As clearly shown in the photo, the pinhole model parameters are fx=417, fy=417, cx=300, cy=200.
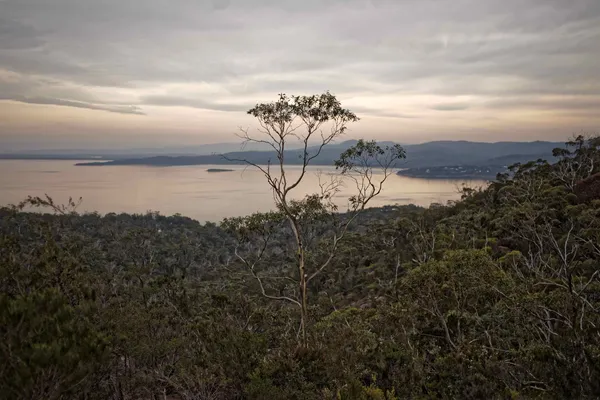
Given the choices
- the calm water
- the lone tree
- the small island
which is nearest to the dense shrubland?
the lone tree

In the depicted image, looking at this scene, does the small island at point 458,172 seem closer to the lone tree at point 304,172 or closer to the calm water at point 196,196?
the calm water at point 196,196

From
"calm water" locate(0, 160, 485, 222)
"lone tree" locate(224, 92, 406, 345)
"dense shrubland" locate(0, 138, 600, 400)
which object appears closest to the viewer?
"dense shrubland" locate(0, 138, 600, 400)

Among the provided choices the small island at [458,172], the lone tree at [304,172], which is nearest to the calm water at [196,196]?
the small island at [458,172]

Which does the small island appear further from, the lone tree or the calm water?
the lone tree

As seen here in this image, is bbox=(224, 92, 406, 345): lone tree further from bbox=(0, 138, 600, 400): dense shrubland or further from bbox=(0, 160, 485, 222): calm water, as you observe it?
bbox=(0, 160, 485, 222): calm water

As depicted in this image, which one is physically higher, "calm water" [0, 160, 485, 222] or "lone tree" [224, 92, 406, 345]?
"lone tree" [224, 92, 406, 345]

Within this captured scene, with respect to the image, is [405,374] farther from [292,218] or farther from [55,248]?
[55,248]

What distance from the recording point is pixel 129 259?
52125 millimetres

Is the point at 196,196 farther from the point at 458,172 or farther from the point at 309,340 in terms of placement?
the point at 309,340

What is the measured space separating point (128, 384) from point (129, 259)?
4394 cm

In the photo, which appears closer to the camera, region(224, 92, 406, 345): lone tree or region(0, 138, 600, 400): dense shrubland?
region(0, 138, 600, 400): dense shrubland

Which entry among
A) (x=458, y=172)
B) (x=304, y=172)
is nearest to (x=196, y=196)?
(x=458, y=172)

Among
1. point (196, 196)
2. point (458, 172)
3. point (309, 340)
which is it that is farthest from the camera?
point (458, 172)

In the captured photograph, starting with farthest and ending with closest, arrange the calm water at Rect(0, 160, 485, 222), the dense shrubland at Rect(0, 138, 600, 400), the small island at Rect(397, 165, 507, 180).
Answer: the small island at Rect(397, 165, 507, 180) < the calm water at Rect(0, 160, 485, 222) < the dense shrubland at Rect(0, 138, 600, 400)
